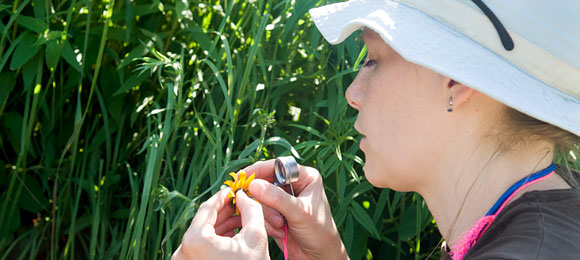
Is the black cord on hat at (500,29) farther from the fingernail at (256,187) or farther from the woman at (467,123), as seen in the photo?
the fingernail at (256,187)

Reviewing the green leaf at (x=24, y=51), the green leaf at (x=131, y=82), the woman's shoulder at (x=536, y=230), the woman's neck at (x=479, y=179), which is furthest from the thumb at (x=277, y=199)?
the green leaf at (x=24, y=51)

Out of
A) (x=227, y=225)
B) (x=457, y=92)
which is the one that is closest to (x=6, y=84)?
(x=227, y=225)

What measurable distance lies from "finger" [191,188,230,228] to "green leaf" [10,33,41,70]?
794 millimetres

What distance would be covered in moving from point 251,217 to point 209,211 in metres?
0.07

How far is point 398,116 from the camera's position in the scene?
1.24m

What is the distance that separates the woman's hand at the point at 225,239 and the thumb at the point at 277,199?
6cm

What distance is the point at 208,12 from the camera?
6.79ft

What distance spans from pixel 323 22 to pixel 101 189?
98 centimetres

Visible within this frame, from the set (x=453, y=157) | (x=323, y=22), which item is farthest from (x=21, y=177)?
(x=453, y=157)

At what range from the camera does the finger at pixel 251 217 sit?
1.17m

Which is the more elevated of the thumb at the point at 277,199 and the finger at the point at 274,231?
the thumb at the point at 277,199

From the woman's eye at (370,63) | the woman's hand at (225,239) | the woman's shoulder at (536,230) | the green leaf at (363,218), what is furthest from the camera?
the green leaf at (363,218)

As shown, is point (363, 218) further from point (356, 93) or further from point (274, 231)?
point (356, 93)

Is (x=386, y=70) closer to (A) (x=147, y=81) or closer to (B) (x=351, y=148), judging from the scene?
(B) (x=351, y=148)
